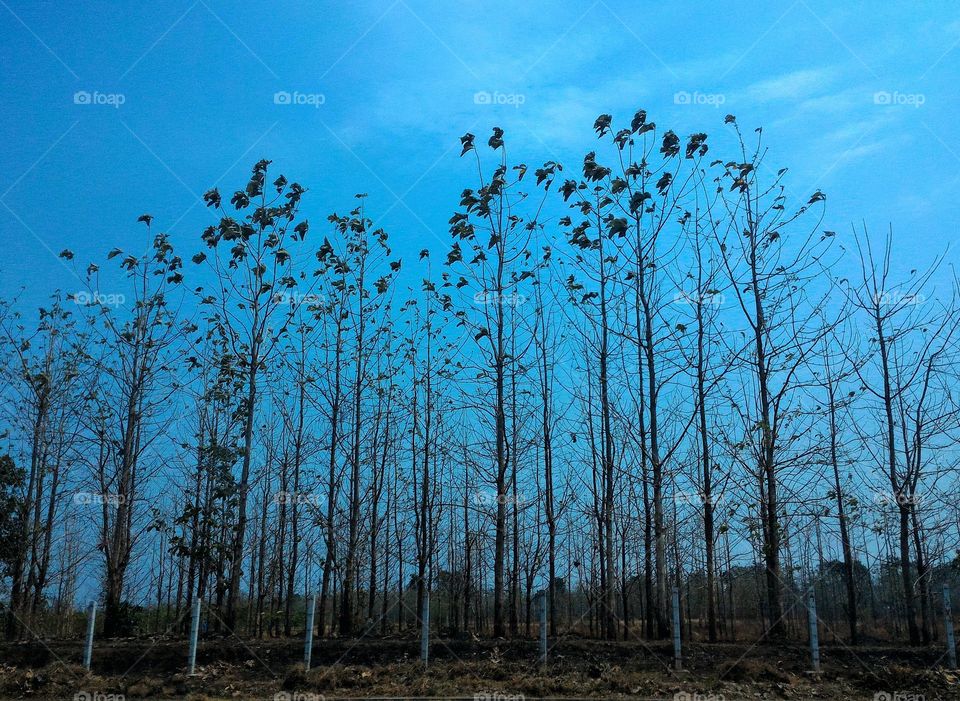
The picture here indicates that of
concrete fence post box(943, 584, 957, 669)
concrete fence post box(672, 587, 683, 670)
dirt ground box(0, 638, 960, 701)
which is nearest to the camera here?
dirt ground box(0, 638, 960, 701)

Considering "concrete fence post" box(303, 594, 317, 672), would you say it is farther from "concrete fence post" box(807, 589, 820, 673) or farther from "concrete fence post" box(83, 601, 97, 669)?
"concrete fence post" box(807, 589, 820, 673)

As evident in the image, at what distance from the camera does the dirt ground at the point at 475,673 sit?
9.84 metres

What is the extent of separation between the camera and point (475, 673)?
416 inches

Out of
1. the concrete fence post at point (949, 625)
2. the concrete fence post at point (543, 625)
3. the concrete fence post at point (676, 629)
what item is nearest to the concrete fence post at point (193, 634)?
the concrete fence post at point (543, 625)

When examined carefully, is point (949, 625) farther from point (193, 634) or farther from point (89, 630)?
point (89, 630)

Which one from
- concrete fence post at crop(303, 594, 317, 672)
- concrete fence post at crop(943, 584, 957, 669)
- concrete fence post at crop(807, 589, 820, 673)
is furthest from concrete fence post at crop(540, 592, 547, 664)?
concrete fence post at crop(943, 584, 957, 669)

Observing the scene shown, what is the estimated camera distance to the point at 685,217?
14.9 metres

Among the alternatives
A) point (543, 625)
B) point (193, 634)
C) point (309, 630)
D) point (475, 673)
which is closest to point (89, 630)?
point (193, 634)

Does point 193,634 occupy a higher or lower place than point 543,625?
lower

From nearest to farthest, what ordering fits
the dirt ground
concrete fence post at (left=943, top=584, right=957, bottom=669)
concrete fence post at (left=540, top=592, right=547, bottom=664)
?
the dirt ground
concrete fence post at (left=540, top=592, right=547, bottom=664)
concrete fence post at (left=943, top=584, right=957, bottom=669)

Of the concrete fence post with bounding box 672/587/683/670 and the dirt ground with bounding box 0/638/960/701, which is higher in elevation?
the concrete fence post with bounding box 672/587/683/670

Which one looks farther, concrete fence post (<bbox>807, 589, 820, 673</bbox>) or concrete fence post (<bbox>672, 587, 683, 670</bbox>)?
concrete fence post (<bbox>807, 589, 820, 673</bbox>)

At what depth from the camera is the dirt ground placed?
984cm

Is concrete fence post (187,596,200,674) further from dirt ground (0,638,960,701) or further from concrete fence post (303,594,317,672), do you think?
concrete fence post (303,594,317,672)
